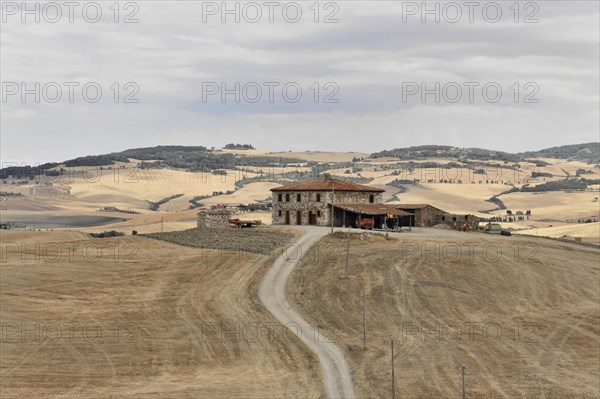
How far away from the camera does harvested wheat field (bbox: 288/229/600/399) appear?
52.6 metres

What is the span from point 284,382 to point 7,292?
2920cm

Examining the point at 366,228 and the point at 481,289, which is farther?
the point at 366,228

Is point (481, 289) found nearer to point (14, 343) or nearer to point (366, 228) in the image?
point (366, 228)

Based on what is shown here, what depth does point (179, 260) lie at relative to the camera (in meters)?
80.1

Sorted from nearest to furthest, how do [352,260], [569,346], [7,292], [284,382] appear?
1. [284,382]
2. [569,346]
3. [7,292]
4. [352,260]

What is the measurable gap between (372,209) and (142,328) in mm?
38672

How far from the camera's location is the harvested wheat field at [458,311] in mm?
52625

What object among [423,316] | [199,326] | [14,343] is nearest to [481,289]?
[423,316]

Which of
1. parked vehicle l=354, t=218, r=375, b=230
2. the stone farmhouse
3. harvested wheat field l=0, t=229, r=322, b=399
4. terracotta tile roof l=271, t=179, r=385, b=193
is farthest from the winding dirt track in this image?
terracotta tile roof l=271, t=179, r=385, b=193

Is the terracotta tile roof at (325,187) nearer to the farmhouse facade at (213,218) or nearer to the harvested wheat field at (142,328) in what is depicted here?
the farmhouse facade at (213,218)

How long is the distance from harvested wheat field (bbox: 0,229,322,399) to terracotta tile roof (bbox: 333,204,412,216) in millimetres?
16576

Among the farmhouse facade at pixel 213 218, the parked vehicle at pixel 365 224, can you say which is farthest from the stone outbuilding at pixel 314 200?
the farmhouse facade at pixel 213 218

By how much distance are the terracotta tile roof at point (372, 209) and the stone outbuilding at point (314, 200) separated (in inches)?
57.6

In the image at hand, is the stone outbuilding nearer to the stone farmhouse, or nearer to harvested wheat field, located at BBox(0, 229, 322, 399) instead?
the stone farmhouse
